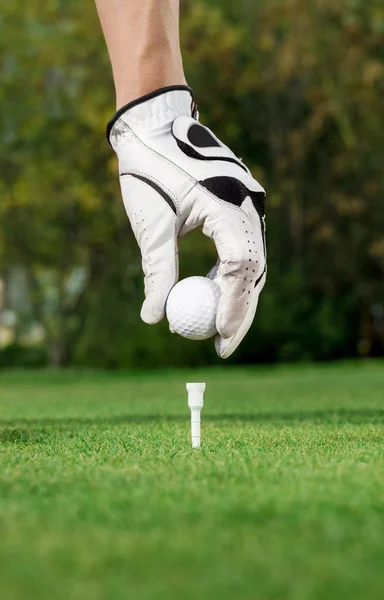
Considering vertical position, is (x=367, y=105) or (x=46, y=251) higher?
(x=367, y=105)

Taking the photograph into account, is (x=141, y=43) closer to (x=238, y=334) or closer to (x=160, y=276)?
(x=160, y=276)

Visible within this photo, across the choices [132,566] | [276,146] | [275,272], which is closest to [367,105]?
[276,146]

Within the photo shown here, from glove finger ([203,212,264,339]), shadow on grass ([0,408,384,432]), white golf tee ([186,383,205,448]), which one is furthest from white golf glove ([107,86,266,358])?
shadow on grass ([0,408,384,432])

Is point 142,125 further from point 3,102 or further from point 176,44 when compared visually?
point 3,102

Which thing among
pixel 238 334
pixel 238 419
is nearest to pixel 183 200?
pixel 238 334

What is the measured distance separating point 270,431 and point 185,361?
19.4 meters

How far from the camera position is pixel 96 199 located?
24.8 m

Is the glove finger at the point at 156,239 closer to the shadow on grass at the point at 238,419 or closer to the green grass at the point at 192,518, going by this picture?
the green grass at the point at 192,518

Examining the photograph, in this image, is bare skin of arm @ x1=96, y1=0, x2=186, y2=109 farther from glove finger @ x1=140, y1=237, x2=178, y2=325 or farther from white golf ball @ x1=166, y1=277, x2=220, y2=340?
white golf ball @ x1=166, y1=277, x2=220, y2=340

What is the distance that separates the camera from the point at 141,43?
3.74m

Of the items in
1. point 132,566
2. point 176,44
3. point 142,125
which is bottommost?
point 132,566

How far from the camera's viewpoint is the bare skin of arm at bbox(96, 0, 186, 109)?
3.74 metres

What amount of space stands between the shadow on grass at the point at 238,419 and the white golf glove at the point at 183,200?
1.43 meters

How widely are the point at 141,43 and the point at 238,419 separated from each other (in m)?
2.56
